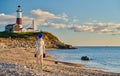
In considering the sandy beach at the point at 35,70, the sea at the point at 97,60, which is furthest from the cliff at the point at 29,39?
the sandy beach at the point at 35,70

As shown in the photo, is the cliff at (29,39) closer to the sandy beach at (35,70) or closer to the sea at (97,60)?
the sea at (97,60)

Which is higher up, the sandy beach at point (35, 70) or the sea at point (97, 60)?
the sandy beach at point (35, 70)

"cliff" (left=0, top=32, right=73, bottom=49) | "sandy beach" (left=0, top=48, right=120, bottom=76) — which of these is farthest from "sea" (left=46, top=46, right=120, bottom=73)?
"cliff" (left=0, top=32, right=73, bottom=49)

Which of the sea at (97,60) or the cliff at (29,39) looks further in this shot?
the cliff at (29,39)

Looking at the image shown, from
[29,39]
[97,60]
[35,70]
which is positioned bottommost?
[97,60]

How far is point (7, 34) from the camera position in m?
162

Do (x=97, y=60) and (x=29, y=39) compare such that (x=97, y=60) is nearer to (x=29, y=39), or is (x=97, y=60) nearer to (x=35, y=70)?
(x=35, y=70)

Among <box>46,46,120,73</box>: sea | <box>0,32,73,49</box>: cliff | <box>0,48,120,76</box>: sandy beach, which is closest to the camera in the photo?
<box>0,48,120,76</box>: sandy beach

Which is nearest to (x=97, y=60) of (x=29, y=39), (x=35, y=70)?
(x=35, y=70)

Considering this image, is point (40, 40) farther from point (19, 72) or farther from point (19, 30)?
point (19, 30)

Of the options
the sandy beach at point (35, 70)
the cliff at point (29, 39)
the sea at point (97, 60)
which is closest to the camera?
the sandy beach at point (35, 70)

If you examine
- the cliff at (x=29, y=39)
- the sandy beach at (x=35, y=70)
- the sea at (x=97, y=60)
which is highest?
the cliff at (x=29, y=39)

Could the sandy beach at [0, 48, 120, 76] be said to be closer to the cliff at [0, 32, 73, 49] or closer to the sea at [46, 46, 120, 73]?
the sea at [46, 46, 120, 73]

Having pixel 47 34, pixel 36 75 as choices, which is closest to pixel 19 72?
pixel 36 75
